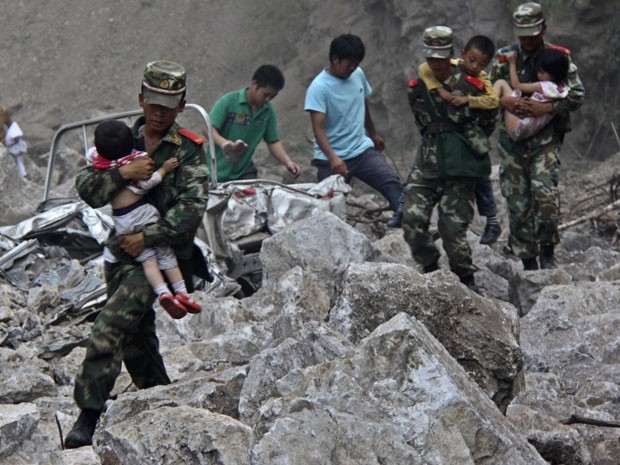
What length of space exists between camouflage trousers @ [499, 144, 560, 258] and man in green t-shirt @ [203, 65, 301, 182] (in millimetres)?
1660

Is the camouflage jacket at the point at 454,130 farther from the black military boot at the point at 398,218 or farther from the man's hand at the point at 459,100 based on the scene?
the black military boot at the point at 398,218

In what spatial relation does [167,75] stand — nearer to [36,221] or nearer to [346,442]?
[346,442]

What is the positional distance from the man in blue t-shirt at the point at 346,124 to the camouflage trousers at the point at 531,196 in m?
1.11

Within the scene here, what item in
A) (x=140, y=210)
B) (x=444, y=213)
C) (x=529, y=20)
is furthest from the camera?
(x=529, y=20)

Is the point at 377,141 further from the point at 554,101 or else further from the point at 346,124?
the point at 554,101

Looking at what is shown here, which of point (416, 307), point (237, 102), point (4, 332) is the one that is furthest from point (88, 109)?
point (416, 307)

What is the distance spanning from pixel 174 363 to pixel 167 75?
1637mm

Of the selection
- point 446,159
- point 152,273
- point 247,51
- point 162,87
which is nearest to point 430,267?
point 446,159

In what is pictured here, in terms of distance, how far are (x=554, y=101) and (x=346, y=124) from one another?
205 cm

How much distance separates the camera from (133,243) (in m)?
4.68

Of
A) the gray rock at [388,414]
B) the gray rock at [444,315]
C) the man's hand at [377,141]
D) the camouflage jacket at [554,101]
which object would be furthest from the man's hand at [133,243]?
the man's hand at [377,141]

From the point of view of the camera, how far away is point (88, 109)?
1959cm

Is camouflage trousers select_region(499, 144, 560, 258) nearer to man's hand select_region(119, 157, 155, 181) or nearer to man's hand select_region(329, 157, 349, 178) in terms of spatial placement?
man's hand select_region(329, 157, 349, 178)

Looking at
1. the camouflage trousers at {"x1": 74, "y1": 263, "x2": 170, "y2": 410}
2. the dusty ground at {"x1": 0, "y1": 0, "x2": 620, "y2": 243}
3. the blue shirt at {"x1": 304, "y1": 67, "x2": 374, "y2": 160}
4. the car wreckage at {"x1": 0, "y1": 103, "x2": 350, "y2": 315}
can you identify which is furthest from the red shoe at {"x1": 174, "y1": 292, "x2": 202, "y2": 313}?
the dusty ground at {"x1": 0, "y1": 0, "x2": 620, "y2": 243}
